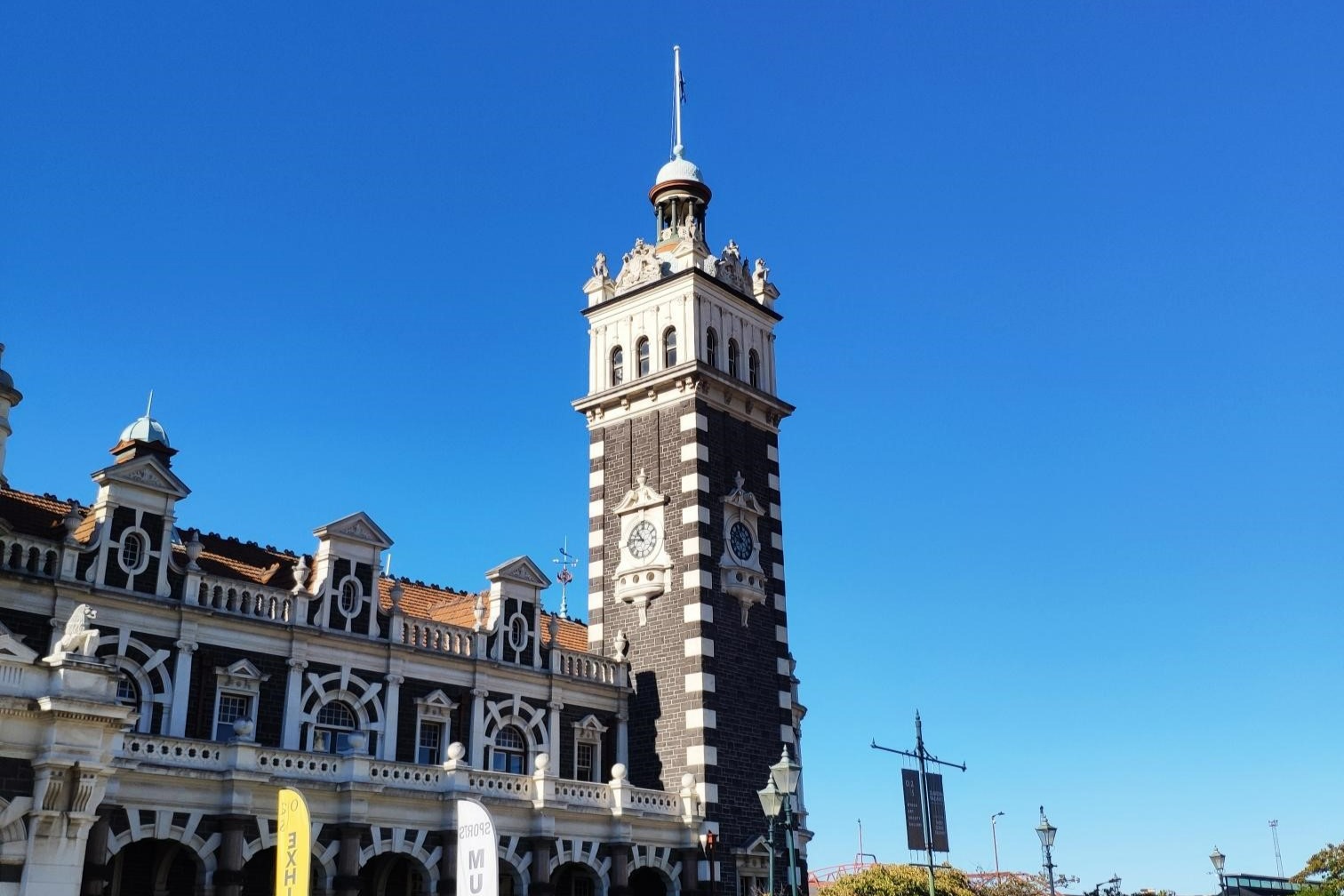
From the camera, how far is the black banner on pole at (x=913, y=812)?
31406mm

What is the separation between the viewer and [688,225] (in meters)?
48.1

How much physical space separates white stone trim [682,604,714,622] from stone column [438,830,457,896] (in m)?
11.3

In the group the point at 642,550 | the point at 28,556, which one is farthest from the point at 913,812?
the point at 28,556

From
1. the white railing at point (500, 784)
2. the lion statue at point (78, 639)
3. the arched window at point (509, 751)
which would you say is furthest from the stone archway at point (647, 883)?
the lion statue at point (78, 639)

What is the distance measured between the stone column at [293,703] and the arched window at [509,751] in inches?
264

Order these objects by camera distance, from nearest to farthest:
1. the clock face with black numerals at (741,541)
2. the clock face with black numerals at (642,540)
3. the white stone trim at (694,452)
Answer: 1. the white stone trim at (694,452)
2. the clock face with black numerals at (642,540)
3. the clock face with black numerals at (741,541)

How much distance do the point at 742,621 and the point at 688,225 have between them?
1471cm

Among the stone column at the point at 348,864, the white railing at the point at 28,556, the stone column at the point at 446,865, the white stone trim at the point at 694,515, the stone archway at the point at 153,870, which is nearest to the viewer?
the white railing at the point at 28,556

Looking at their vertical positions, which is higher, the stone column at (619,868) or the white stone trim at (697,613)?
the white stone trim at (697,613)

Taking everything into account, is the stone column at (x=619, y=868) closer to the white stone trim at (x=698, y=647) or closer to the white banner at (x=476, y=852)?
the white stone trim at (x=698, y=647)

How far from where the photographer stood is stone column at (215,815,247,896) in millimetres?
29062

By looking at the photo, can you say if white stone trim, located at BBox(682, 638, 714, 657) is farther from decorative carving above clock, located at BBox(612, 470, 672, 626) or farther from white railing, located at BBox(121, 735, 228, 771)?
white railing, located at BBox(121, 735, 228, 771)

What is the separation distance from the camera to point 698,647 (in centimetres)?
4138

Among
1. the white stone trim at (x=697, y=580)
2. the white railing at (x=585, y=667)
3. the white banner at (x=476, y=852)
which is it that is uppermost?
the white stone trim at (x=697, y=580)
